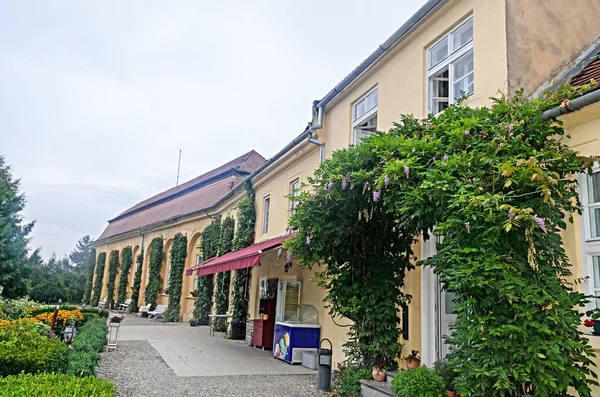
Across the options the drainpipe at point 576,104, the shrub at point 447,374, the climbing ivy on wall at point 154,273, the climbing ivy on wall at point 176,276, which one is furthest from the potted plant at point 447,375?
the climbing ivy on wall at point 154,273

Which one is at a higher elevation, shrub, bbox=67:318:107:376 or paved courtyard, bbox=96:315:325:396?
shrub, bbox=67:318:107:376

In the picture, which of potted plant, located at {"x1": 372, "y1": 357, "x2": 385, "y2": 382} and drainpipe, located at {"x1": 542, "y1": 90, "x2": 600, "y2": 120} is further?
potted plant, located at {"x1": 372, "y1": 357, "x2": 385, "y2": 382}

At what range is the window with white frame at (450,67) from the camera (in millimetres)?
7457

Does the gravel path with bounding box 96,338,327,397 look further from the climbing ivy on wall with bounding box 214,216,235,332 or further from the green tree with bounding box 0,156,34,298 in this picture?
the green tree with bounding box 0,156,34,298

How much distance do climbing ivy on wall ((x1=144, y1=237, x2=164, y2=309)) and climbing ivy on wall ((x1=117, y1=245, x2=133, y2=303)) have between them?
561 cm

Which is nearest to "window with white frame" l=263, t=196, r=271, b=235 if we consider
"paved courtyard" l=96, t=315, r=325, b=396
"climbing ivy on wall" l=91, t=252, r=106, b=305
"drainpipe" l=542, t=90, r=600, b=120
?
"paved courtyard" l=96, t=315, r=325, b=396

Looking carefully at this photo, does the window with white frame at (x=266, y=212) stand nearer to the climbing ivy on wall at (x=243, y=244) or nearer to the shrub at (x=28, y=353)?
the climbing ivy on wall at (x=243, y=244)

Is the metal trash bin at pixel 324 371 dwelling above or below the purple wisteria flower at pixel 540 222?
below

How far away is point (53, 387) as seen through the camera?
4.49 metres

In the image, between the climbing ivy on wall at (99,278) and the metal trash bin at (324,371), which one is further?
the climbing ivy on wall at (99,278)

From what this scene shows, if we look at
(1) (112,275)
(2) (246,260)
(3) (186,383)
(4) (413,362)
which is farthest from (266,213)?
(1) (112,275)

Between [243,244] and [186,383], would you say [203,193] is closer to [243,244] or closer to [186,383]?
[243,244]

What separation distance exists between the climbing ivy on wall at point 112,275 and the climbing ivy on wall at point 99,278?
270 cm

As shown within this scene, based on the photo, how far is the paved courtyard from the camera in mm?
7914
